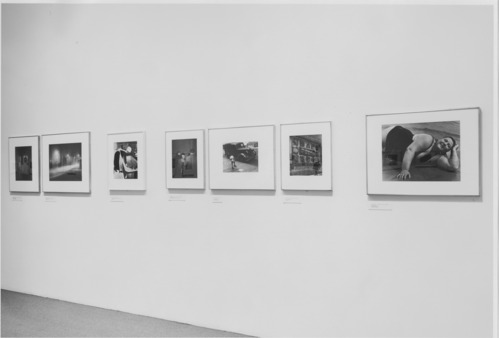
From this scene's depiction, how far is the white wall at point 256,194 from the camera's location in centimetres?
475

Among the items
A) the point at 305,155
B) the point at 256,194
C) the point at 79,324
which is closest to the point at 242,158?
the point at 256,194

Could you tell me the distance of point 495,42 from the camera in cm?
453

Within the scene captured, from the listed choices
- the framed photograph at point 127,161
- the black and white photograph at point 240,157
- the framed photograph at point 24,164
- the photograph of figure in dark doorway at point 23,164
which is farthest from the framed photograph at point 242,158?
the photograph of figure in dark doorway at point 23,164

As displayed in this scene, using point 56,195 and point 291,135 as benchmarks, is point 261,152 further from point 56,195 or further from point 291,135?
point 56,195

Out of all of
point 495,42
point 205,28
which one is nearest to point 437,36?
point 495,42

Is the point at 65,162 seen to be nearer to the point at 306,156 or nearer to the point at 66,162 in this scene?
the point at 66,162

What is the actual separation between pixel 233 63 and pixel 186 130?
1.29m

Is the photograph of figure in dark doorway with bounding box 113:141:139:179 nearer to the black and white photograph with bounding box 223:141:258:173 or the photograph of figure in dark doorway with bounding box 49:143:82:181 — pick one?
the photograph of figure in dark doorway with bounding box 49:143:82:181

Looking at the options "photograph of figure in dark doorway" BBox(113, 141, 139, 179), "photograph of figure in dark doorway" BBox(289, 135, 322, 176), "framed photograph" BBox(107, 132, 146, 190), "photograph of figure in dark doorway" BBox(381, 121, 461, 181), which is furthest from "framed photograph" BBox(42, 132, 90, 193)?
"photograph of figure in dark doorway" BBox(381, 121, 461, 181)

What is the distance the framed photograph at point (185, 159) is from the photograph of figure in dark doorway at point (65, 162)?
207 centimetres

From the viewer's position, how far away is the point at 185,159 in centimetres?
633

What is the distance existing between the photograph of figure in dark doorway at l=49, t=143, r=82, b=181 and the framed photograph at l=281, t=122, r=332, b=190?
4095 mm

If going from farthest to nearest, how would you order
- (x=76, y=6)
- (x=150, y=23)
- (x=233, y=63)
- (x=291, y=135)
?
(x=76, y=6), (x=150, y=23), (x=233, y=63), (x=291, y=135)

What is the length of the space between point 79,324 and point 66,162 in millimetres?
2960
